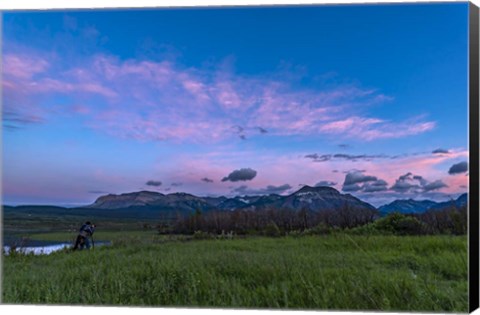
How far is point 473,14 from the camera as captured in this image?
6031mm

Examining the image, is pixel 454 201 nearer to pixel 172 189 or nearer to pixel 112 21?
pixel 172 189

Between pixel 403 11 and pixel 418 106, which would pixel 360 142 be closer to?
pixel 418 106

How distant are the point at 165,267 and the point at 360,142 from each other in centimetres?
211

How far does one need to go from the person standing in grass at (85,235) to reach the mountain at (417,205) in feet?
9.08

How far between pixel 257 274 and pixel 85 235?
177 cm

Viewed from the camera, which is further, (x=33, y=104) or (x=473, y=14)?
(x=33, y=104)

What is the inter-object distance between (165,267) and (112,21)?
7.79 ft

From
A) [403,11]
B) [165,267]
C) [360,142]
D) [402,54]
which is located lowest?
[165,267]

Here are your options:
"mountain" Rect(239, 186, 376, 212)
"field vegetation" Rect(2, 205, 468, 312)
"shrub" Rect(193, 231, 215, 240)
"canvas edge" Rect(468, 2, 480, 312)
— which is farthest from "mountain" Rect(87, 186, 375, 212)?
"canvas edge" Rect(468, 2, 480, 312)

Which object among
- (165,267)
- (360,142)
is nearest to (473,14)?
(360,142)

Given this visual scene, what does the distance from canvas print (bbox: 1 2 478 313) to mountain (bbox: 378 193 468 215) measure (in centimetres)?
1

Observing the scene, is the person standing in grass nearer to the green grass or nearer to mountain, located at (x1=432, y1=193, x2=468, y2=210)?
the green grass

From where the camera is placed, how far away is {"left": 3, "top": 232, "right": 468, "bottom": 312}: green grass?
602 centimetres

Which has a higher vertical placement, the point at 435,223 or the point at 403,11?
the point at 403,11
